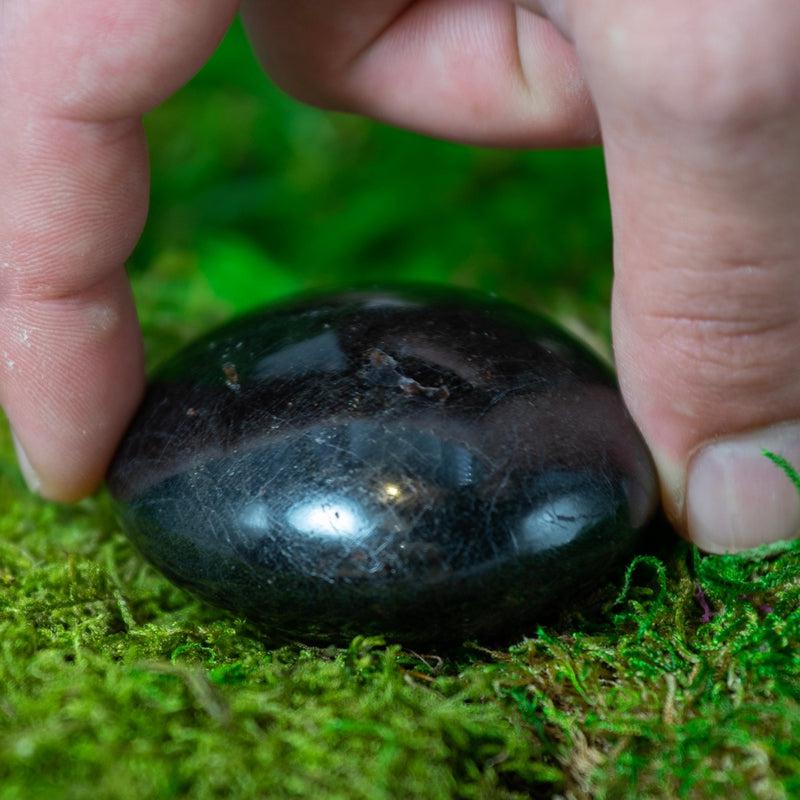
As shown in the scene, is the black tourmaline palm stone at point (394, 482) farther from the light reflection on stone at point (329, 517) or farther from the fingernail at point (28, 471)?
the fingernail at point (28, 471)

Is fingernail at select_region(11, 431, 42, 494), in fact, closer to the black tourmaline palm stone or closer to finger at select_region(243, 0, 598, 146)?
the black tourmaline palm stone

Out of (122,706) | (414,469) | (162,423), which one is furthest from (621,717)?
(162,423)

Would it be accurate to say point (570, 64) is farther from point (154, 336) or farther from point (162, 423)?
point (154, 336)

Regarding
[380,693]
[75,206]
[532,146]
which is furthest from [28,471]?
[532,146]

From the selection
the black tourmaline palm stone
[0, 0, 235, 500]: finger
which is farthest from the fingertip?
the black tourmaline palm stone

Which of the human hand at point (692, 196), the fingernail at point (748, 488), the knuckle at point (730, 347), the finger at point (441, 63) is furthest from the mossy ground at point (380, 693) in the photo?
the finger at point (441, 63)

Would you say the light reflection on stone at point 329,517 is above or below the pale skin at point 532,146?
below
